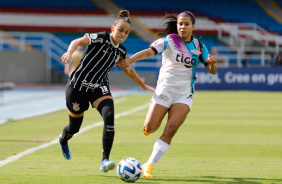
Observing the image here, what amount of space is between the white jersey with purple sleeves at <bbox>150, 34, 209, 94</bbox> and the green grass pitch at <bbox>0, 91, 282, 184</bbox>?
3.88 feet

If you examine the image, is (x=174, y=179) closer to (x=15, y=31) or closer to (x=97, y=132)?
(x=97, y=132)

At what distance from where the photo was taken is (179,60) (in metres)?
Answer: 7.62

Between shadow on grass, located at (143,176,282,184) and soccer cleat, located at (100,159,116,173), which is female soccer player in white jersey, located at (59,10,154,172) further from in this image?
shadow on grass, located at (143,176,282,184)

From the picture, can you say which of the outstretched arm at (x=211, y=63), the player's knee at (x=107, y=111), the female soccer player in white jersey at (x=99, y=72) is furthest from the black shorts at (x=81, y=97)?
the outstretched arm at (x=211, y=63)

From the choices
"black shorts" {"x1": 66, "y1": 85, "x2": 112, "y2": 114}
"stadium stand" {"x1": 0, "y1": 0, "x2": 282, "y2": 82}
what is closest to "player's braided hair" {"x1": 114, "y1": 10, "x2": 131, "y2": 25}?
"black shorts" {"x1": 66, "y1": 85, "x2": 112, "y2": 114}

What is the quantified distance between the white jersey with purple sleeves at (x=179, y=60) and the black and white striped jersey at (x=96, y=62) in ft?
1.97

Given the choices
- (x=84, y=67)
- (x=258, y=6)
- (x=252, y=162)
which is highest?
(x=84, y=67)

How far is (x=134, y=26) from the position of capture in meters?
44.1

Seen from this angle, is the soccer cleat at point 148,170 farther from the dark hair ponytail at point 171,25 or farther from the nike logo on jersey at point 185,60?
the dark hair ponytail at point 171,25

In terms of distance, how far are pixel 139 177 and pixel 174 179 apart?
0.44 metres

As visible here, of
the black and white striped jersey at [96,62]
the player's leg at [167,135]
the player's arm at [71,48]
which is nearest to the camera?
the player's arm at [71,48]

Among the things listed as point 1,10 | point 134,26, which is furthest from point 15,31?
point 134,26

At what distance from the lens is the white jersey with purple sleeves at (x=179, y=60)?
7.61 m

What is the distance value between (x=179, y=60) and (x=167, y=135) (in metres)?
1.04
